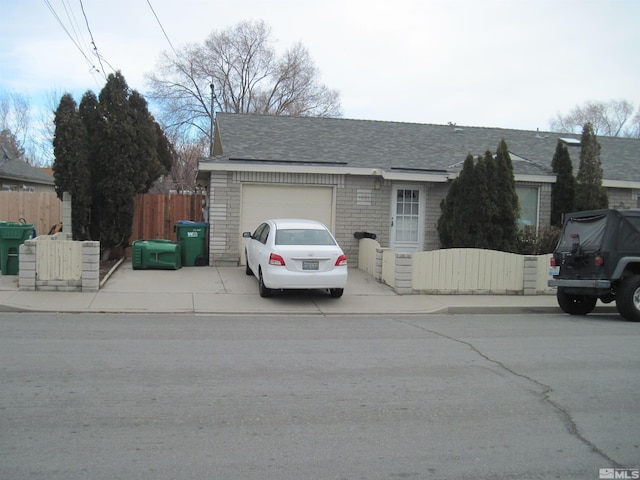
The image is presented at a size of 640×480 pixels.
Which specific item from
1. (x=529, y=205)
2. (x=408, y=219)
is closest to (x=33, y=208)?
(x=408, y=219)

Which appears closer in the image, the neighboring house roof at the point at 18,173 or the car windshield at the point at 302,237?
the car windshield at the point at 302,237

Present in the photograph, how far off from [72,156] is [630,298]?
12272 millimetres

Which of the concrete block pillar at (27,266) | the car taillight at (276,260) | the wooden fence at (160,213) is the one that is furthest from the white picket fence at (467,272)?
the concrete block pillar at (27,266)

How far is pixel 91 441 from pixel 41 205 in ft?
49.4

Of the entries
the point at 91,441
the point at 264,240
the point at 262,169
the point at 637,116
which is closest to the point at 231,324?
the point at 264,240

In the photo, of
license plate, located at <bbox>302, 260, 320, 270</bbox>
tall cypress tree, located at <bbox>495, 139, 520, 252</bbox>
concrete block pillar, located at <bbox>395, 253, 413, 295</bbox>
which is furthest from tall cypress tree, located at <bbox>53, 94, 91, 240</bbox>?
tall cypress tree, located at <bbox>495, 139, 520, 252</bbox>

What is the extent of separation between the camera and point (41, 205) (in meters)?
17.3

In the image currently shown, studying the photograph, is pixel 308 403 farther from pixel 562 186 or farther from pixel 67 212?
pixel 562 186

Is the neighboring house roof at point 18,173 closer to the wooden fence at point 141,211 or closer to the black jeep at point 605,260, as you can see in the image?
the wooden fence at point 141,211

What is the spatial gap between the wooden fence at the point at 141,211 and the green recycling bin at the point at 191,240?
6.50ft

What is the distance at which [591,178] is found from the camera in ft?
51.0

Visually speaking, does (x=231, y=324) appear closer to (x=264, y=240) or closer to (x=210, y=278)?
(x=264, y=240)

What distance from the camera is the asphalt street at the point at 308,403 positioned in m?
3.99

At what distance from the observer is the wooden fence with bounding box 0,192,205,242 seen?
16.5 metres
